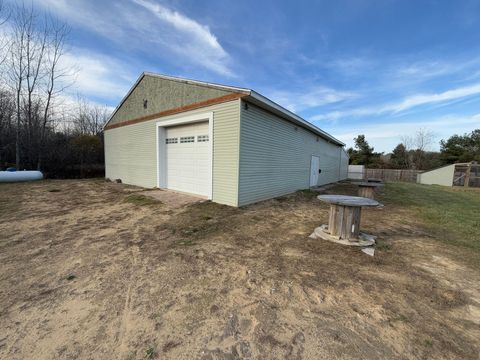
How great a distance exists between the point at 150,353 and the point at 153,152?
8.83m

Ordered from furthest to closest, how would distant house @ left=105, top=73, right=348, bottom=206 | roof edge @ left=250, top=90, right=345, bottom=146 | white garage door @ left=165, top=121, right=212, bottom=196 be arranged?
white garage door @ left=165, top=121, right=212, bottom=196 → distant house @ left=105, top=73, right=348, bottom=206 → roof edge @ left=250, top=90, right=345, bottom=146

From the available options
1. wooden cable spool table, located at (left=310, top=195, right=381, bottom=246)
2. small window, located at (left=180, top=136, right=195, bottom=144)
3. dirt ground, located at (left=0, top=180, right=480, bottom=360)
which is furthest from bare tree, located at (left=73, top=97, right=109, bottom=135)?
wooden cable spool table, located at (left=310, top=195, right=381, bottom=246)

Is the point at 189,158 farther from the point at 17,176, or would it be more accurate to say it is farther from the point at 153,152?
the point at 17,176

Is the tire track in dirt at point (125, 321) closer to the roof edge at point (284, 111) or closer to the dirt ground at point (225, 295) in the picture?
the dirt ground at point (225, 295)

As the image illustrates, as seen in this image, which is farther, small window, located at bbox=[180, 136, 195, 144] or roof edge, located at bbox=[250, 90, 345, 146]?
small window, located at bbox=[180, 136, 195, 144]

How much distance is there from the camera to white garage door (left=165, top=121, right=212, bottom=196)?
25.0ft

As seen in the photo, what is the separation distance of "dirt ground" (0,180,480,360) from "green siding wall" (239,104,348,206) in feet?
8.42

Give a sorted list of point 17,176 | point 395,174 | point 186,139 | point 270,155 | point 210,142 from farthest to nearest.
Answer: point 395,174 < point 17,176 < point 186,139 < point 270,155 < point 210,142

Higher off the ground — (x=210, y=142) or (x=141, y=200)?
(x=210, y=142)

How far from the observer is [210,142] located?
277 inches

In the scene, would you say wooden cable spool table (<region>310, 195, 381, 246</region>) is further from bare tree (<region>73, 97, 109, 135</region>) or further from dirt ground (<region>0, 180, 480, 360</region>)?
bare tree (<region>73, 97, 109, 135</region>)

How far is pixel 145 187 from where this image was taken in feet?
33.0

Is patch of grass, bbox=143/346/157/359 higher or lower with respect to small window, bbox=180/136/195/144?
lower

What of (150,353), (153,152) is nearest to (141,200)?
(153,152)
